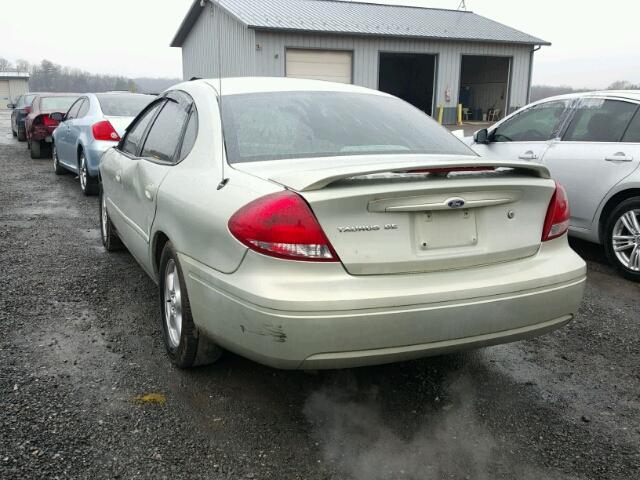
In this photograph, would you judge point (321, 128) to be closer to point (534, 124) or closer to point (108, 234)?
point (108, 234)

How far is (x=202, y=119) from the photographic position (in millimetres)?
3354

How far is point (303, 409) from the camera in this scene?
2.97 m

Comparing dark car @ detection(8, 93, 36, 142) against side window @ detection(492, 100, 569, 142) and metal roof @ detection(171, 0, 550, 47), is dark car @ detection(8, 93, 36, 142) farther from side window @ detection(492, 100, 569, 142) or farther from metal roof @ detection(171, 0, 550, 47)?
side window @ detection(492, 100, 569, 142)

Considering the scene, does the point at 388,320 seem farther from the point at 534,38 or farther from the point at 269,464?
the point at 534,38

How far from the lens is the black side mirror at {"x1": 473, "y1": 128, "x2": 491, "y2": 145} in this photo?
6.59m

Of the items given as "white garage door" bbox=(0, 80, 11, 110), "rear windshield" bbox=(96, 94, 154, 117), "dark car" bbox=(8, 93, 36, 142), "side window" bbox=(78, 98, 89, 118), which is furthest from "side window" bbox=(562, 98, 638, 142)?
"white garage door" bbox=(0, 80, 11, 110)

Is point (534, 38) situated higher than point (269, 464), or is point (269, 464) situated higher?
point (534, 38)

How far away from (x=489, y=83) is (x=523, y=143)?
22959 millimetres

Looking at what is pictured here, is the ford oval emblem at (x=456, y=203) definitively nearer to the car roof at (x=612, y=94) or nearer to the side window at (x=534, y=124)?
the car roof at (x=612, y=94)

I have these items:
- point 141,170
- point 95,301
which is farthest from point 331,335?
point 95,301

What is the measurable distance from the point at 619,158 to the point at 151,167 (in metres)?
3.94

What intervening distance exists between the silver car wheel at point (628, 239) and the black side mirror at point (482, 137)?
5.84 feet

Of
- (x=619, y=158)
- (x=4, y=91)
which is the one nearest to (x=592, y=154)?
(x=619, y=158)

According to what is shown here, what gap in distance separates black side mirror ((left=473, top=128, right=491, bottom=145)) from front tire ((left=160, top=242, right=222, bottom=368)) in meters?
4.25
